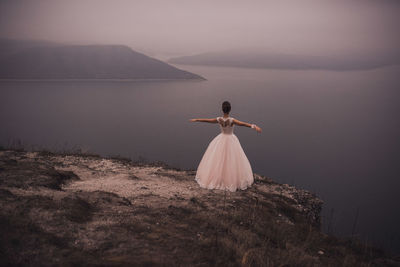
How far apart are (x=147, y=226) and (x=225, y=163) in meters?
3.85

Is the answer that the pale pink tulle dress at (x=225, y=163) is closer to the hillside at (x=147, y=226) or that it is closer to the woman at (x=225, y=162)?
the woman at (x=225, y=162)

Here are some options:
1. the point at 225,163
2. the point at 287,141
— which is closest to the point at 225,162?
the point at 225,163

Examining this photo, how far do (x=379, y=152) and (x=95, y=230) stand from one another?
4835 cm

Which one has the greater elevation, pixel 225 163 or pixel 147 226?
pixel 225 163

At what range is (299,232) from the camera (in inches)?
287

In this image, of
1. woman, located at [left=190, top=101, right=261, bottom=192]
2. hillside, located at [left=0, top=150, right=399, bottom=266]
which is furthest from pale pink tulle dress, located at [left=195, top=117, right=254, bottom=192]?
hillside, located at [left=0, top=150, right=399, bottom=266]

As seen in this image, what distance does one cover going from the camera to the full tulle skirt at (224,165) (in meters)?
8.84

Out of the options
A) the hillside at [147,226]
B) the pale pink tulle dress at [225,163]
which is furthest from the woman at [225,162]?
the hillside at [147,226]

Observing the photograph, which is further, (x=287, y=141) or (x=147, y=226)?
(x=287, y=141)

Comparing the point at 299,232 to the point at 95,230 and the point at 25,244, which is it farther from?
the point at 25,244

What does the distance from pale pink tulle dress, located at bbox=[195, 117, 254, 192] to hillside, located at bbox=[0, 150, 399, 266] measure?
42 cm

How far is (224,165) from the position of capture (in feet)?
29.0

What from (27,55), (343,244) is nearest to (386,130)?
(343,244)

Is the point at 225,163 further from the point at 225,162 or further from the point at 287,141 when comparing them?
the point at 287,141
